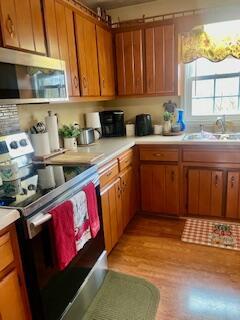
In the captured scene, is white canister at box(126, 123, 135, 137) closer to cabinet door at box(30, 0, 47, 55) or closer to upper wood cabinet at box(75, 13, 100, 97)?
upper wood cabinet at box(75, 13, 100, 97)

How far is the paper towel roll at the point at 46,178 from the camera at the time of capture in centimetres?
141

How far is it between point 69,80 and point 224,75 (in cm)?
181

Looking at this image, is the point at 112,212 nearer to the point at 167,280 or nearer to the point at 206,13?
the point at 167,280

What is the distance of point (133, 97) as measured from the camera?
300 centimetres

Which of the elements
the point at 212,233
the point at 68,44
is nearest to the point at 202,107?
the point at 212,233

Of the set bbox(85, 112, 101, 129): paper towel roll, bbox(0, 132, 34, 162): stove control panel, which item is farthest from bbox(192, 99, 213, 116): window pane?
→ bbox(0, 132, 34, 162): stove control panel

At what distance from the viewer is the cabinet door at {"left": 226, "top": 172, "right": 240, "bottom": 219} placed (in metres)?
2.48

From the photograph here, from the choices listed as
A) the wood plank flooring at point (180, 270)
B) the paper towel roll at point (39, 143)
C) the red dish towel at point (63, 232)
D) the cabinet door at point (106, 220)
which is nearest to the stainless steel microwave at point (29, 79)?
the paper towel roll at point (39, 143)

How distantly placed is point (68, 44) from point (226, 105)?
190cm

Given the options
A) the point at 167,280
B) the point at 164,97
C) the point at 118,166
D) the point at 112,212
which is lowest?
the point at 167,280

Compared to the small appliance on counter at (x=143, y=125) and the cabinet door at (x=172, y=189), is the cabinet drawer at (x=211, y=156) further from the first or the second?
the small appliance on counter at (x=143, y=125)

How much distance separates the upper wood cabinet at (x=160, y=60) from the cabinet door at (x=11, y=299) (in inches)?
91.1

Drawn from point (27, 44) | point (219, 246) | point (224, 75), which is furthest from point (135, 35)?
point (219, 246)

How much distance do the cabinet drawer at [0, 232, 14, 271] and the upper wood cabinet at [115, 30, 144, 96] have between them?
2.24 metres
